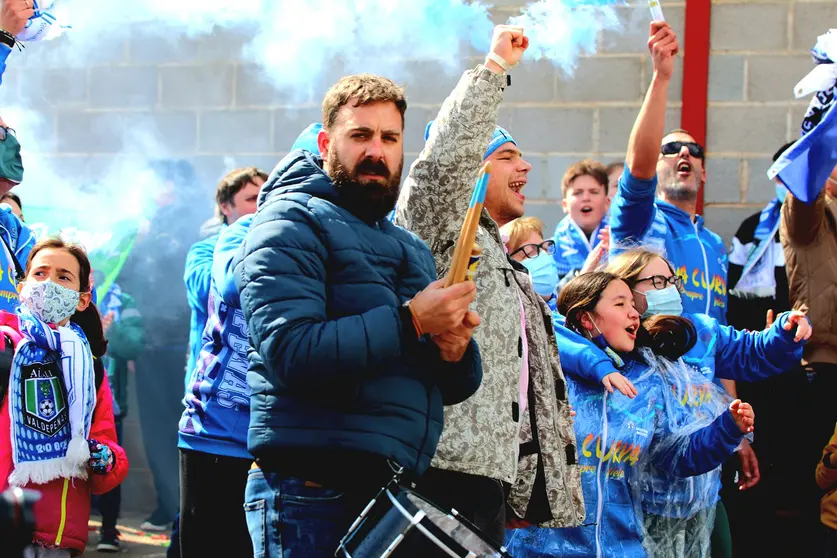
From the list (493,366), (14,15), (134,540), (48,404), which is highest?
(14,15)

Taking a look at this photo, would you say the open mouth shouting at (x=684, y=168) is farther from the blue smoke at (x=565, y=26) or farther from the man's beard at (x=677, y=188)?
the blue smoke at (x=565, y=26)

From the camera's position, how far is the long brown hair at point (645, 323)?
432 centimetres

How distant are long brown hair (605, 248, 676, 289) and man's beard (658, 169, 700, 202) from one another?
0.95 m

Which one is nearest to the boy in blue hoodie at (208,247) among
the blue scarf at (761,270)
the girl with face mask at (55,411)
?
the girl with face mask at (55,411)

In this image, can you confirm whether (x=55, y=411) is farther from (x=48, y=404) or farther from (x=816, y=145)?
(x=816, y=145)

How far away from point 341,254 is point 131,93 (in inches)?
195

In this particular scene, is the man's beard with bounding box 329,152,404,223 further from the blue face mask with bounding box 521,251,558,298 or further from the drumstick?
the blue face mask with bounding box 521,251,558,298

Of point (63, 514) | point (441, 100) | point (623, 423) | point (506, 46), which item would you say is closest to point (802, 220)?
point (623, 423)

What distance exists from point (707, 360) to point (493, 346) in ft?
5.38

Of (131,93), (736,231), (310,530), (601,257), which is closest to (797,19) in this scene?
(736,231)

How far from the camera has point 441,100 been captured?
22.5 feet

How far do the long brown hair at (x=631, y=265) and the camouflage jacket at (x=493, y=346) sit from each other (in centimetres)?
98

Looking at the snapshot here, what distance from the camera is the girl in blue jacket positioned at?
4.00 m

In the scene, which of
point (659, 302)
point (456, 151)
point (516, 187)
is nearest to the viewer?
point (456, 151)
